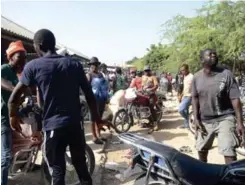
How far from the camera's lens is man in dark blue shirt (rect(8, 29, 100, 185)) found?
10.6 feet

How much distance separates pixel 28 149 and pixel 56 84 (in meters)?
1.69

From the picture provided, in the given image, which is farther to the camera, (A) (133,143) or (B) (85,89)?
(B) (85,89)

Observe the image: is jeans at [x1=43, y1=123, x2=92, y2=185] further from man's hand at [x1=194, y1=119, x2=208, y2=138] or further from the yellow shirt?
the yellow shirt

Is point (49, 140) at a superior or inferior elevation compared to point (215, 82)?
inferior

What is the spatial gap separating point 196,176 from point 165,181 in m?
0.30

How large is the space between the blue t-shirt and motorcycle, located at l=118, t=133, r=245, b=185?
0.73 meters

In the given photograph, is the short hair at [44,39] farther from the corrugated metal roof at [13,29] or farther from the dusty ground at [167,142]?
the corrugated metal roof at [13,29]

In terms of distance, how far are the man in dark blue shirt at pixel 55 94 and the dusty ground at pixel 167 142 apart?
902 mm

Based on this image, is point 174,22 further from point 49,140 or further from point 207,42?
point 49,140

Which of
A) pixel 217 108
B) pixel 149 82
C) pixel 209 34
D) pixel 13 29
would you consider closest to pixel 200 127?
pixel 217 108

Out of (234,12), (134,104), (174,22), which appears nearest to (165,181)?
(134,104)

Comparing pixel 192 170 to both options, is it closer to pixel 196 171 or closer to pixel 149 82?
pixel 196 171

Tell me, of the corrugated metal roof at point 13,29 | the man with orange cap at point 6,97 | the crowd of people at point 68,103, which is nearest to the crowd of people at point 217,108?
the crowd of people at point 68,103

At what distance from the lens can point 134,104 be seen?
9.65 meters
